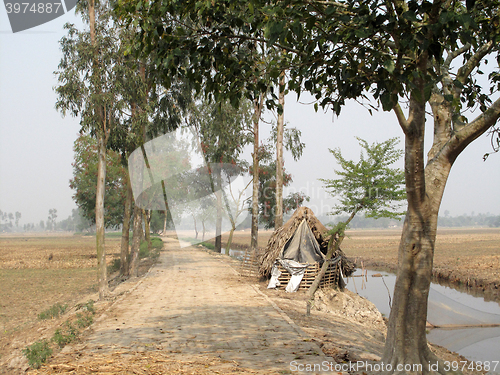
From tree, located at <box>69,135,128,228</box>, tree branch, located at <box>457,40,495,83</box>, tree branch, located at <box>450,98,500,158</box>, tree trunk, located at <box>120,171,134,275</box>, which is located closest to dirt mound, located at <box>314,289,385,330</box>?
tree branch, located at <box>450,98,500,158</box>

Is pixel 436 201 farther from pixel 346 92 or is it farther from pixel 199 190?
pixel 199 190

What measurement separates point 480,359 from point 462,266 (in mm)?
14091

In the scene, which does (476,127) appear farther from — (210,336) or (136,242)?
(136,242)

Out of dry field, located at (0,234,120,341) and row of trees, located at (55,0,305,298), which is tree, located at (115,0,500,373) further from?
dry field, located at (0,234,120,341)

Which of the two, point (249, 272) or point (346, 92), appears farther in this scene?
point (249, 272)

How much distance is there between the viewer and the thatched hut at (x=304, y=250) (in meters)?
12.9

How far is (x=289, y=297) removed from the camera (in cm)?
1135

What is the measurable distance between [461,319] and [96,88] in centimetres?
1280

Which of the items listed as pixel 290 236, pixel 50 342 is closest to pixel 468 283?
pixel 290 236

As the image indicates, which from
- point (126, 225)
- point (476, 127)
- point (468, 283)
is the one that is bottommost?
point (468, 283)

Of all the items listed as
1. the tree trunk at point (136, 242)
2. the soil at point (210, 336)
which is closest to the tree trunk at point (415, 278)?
the soil at point (210, 336)

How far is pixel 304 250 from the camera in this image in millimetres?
13344

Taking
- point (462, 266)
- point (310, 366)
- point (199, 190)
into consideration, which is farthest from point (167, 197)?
point (310, 366)

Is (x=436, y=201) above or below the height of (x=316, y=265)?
above
